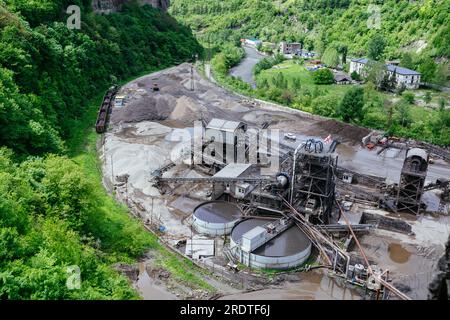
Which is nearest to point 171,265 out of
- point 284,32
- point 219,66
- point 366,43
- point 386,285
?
point 386,285

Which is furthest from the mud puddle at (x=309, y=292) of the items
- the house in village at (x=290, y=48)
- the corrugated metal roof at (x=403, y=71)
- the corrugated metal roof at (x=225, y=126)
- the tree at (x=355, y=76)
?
the house in village at (x=290, y=48)

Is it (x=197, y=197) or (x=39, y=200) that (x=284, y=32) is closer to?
(x=197, y=197)

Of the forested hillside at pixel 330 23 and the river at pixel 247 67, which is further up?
the forested hillside at pixel 330 23

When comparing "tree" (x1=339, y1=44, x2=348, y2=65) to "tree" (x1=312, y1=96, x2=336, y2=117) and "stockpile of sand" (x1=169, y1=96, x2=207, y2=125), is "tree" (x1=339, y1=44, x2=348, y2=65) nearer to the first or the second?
"tree" (x1=312, y1=96, x2=336, y2=117)

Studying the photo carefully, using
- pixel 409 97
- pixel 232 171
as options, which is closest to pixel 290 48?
pixel 409 97

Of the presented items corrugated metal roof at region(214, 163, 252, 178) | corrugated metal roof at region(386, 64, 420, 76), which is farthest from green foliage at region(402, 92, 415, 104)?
corrugated metal roof at region(214, 163, 252, 178)

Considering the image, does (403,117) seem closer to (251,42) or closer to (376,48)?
(376,48)

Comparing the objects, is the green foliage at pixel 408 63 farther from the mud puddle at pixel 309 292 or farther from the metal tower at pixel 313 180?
the mud puddle at pixel 309 292
